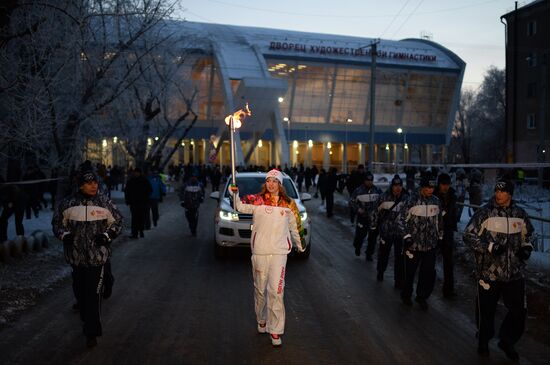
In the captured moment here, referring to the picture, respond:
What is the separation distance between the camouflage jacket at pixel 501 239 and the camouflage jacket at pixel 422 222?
6.76ft

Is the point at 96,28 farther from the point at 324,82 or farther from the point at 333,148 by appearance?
the point at 333,148

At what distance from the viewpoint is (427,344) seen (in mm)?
6723

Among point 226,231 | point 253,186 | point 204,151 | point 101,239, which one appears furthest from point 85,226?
point 204,151

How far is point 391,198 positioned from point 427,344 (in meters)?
4.46

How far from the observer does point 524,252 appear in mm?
6262

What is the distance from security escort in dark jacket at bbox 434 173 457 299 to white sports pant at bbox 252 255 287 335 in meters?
3.72

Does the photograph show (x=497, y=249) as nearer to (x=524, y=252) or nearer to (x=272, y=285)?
(x=524, y=252)

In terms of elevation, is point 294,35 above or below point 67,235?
above

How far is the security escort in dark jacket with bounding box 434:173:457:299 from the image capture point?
30.9 feet

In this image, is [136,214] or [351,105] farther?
[351,105]

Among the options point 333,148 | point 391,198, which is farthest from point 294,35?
point 391,198

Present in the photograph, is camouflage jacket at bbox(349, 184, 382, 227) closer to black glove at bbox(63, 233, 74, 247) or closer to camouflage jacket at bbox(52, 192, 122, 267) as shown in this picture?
camouflage jacket at bbox(52, 192, 122, 267)

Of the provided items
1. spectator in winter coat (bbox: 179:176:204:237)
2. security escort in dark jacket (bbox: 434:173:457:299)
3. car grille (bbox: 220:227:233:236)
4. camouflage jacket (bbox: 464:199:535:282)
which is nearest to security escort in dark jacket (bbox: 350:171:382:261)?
car grille (bbox: 220:227:233:236)

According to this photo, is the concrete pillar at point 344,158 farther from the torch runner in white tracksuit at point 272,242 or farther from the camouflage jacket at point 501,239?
the camouflage jacket at point 501,239
